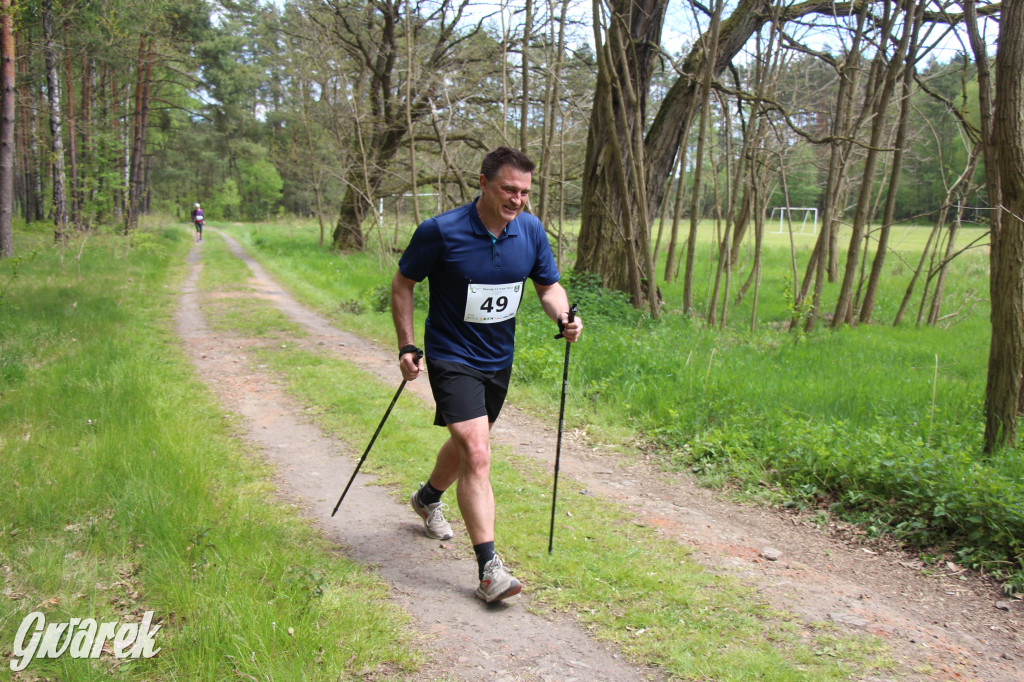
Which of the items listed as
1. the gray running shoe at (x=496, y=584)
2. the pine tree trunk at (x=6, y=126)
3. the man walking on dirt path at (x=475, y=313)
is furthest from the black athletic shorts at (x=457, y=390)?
the pine tree trunk at (x=6, y=126)

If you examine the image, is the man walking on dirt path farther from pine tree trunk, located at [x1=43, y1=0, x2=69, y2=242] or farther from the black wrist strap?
pine tree trunk, located at [x1=43, y1=0, x2=69, y2=242]

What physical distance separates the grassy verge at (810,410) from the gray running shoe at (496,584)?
2.63 m

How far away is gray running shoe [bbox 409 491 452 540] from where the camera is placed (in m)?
4.29

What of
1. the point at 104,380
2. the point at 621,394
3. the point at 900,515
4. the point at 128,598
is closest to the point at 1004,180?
the point at 900,515

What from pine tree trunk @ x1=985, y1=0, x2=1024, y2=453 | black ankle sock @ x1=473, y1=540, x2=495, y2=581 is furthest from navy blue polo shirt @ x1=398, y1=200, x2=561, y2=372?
pine tree trunk @ x1=985, y1=0, x2=1024, y2=453

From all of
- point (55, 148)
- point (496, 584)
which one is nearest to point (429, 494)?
point (496, 584)

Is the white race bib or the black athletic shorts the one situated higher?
the white race bib

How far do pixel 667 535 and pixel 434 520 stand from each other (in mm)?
1532

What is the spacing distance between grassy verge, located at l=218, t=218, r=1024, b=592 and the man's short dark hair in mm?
3283

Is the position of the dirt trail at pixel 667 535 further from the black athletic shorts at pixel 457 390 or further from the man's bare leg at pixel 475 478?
the black athletic shorts at pixel 457 390

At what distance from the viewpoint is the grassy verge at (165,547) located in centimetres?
293
